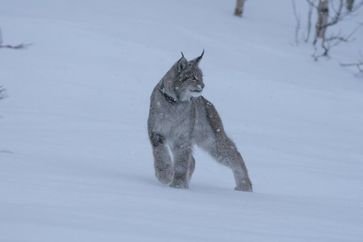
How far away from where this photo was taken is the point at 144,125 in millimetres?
12297

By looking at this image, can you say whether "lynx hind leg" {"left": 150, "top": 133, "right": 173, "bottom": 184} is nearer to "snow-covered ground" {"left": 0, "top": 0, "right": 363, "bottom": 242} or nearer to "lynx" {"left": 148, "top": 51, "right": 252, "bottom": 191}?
"lynx" {"left": 148, "top": 51, "right": 252, "bottom": 191}

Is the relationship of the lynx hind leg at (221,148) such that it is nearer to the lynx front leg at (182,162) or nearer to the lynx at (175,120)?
the lynx at (175,120)

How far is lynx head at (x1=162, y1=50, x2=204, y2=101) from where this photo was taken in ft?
22.6

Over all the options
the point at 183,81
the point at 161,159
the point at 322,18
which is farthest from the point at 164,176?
the point at 322,18

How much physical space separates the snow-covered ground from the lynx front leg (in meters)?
0.25

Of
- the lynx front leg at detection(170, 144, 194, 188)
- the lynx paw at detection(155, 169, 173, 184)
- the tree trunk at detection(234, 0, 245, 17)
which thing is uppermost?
the lynx front leg at detection(170, 144, 194, 188)

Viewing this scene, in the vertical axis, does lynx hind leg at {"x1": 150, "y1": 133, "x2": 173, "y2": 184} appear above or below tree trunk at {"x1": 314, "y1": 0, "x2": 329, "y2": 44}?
above

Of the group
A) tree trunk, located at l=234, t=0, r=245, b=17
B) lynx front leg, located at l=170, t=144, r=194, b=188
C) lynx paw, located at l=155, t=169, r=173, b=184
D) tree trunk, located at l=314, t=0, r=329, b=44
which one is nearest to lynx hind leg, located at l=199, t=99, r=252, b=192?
lynx front leg, located at l=170, t=144, r=194, b=188

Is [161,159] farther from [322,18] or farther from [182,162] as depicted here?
[322,18]

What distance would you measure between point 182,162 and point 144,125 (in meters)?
5.34

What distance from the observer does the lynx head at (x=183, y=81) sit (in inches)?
271

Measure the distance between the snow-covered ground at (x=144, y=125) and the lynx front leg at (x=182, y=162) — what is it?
251mm

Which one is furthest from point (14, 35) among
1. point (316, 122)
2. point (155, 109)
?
point (155, 109)

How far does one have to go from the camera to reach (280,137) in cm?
1267
